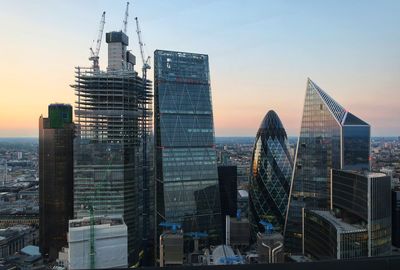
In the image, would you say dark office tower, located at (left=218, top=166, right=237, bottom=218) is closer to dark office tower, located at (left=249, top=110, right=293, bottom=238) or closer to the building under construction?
dark office tower, located at (left=249, top=110, right=293, bottom=238)

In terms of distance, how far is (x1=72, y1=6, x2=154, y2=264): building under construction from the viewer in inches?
997

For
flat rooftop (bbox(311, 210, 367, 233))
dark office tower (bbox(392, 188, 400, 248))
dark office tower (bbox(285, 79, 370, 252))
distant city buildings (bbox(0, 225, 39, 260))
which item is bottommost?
distant city buildings (bbox(0, 225, 39, 260))

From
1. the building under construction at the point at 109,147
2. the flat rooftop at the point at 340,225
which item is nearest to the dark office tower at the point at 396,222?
the flat rooftop at the point at 340,225

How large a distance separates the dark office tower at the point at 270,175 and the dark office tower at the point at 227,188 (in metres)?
1.69

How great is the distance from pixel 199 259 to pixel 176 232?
→ 7.62 feet

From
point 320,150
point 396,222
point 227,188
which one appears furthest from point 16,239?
point 396,222

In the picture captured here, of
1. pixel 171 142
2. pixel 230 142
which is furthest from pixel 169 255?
pixel 230 142

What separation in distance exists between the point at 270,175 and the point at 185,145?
25.8 feet

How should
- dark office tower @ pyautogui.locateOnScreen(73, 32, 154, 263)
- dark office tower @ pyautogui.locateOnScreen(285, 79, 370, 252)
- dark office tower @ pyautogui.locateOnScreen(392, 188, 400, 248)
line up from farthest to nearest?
dark office tower @ pyautogui.locateOnScreen(73, 32, 154, 263)
dark office tower @ pyautogui.locateOnScreen(392, 188, 400, 248)
dark office tower @ pyautogui.locateOnScreen(285, 79, 370, 252)

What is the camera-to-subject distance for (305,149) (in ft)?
81.5

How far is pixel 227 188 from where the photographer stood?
1335 inches

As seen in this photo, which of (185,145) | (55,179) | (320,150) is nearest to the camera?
(320,150)

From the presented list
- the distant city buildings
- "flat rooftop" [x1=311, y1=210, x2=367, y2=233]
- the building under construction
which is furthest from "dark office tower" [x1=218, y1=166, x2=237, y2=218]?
the distant city buildings

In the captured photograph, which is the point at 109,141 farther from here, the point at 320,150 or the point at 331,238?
the point at 331,238
